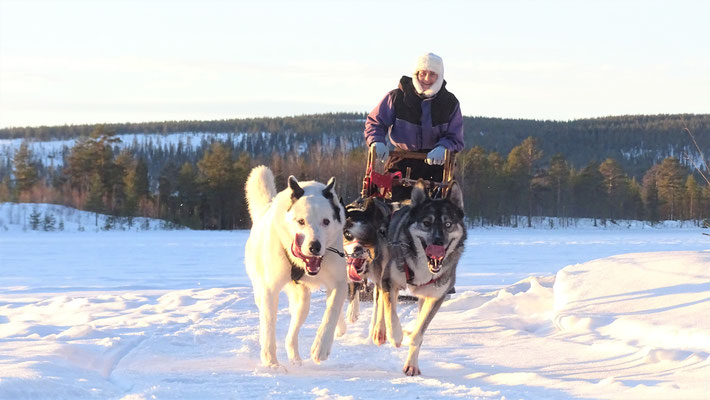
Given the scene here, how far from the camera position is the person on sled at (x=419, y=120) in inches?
246

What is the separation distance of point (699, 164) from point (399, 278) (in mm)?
3804

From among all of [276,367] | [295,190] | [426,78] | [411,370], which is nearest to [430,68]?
[426,78]

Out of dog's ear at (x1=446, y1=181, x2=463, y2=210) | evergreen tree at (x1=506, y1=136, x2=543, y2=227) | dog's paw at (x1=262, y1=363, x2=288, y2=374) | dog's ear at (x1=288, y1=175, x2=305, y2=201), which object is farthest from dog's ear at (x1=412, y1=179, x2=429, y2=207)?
evergreen tree at (x1=506, y1=136, x2=543, y2=227)

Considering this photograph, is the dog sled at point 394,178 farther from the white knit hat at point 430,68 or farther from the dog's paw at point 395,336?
the dog's paw at point 395,336

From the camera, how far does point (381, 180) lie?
20.3 feet

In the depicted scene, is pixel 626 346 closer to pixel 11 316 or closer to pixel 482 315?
pixel 482 315

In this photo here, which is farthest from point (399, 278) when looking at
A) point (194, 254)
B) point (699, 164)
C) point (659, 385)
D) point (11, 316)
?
point (194, 254)

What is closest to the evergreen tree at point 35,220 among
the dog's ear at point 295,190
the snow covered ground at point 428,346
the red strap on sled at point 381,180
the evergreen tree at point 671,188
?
the snow covered ground at point 428,346

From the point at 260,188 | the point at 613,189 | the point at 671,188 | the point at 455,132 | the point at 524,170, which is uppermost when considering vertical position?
the point at 455,132

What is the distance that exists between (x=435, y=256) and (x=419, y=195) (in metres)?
0.55

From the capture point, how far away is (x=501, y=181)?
223ft

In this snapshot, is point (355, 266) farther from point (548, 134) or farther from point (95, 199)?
point (548, 134)

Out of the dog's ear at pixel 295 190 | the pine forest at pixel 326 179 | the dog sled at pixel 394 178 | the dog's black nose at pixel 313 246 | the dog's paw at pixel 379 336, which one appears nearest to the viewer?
the dog's black nose at pixel 313 246

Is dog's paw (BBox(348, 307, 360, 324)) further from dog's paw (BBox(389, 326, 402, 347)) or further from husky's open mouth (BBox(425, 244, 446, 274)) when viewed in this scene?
husky's open mouth (BBox(425, 244, 446, 274))
